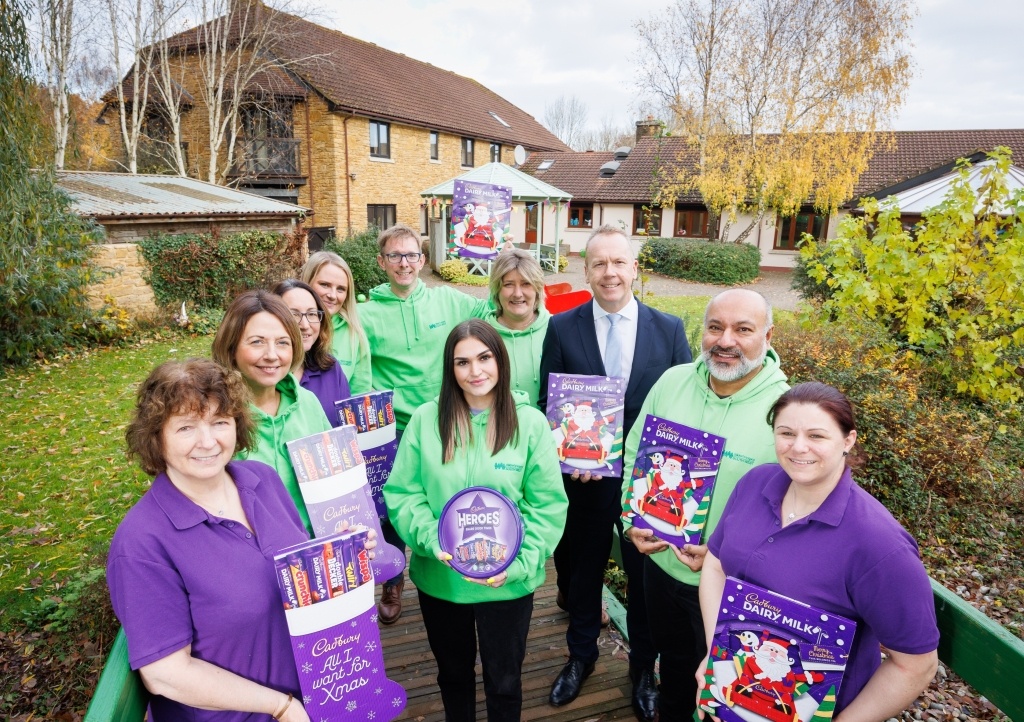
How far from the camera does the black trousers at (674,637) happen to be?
272cm

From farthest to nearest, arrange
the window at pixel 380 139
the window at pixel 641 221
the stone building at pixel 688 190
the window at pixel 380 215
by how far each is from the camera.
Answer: the window at pixel 641 221 < the stone building at pixel 688 190 < the window at pixel 380 215 < the window at pixel 380 139

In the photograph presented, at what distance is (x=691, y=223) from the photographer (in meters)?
31.0

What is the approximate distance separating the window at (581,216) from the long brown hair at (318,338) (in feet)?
102

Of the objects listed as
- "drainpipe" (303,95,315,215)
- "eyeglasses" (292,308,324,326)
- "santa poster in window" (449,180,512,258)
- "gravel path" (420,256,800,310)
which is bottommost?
"gravel path" (420,256,800,310)

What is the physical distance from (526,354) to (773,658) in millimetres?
2246

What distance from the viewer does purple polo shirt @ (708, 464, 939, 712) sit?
176cm

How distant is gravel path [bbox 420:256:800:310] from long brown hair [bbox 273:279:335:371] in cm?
1574

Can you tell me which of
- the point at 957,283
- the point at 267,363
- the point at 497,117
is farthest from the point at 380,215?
the point at 267,363

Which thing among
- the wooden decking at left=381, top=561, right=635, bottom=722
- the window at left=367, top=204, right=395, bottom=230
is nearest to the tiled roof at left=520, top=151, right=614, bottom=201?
the window at left=367, top=204, right=395, bottom=230

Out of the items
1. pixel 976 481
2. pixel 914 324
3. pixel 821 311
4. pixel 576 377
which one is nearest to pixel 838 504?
pixel 576 377

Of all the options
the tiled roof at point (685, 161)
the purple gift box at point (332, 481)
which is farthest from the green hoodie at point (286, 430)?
the tiled roof at point (685, 161)

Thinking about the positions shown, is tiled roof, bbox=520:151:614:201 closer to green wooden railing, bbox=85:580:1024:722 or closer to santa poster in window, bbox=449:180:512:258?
santa poster in window, bbox=449:180:512:258

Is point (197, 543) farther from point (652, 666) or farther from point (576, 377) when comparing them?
point (652, 666)

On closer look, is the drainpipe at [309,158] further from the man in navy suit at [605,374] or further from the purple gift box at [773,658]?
the purple gift box at [773,658]
